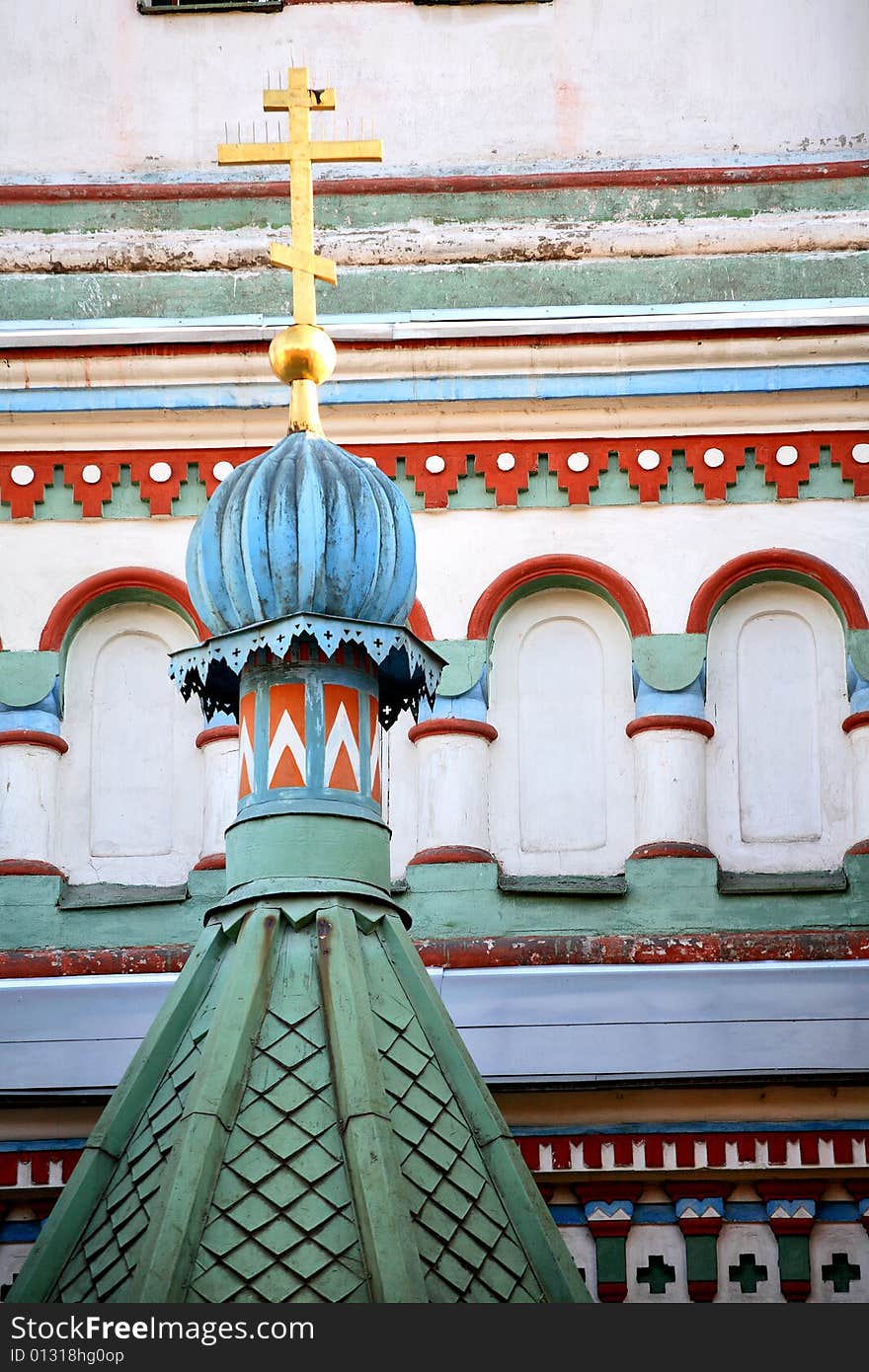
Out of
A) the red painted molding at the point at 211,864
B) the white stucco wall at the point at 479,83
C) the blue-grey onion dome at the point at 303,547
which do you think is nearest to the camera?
the blue-grey onion dome at the point at 303,547

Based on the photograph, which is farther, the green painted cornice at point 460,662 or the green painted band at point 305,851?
the green painted cornice at point 460,662

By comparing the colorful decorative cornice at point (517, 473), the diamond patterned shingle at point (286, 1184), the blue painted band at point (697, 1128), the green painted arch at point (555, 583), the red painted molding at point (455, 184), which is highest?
the red painted molding at point (455, 184)

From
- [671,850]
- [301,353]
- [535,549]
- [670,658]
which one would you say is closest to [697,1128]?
[671,850]

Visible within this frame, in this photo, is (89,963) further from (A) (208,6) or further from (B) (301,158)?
(A) (208,6)

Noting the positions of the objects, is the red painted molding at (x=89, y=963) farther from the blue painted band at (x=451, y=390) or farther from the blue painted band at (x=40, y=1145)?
the blue painted band at (x=451, y=390)

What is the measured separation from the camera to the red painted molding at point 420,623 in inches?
408

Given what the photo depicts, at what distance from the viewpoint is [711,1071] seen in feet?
29.6

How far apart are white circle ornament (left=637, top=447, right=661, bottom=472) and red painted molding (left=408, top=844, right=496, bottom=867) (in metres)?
1.58

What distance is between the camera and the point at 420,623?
10406 millimetres

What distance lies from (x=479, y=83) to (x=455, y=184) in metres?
0.50

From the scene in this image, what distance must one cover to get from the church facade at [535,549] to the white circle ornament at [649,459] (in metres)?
0.02

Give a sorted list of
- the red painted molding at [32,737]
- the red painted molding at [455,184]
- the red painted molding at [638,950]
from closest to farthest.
Result: the red painted molding at [638,950]
the red painted molding at [32,737]
the red painted molding at [455,184]

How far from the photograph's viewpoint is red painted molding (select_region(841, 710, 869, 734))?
400 inches

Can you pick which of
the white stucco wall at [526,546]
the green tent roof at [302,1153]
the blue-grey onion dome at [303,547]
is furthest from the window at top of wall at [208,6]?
the green tent roof at [302,1153]
